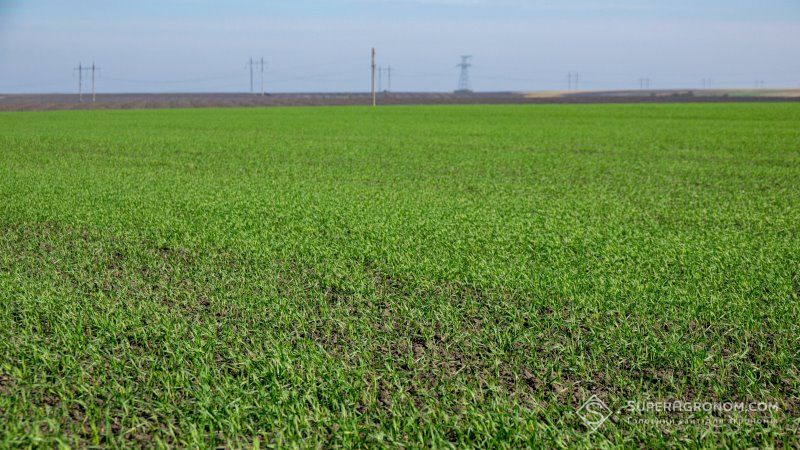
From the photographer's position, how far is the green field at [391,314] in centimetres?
319

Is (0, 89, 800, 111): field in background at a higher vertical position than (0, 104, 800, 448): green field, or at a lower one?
higher

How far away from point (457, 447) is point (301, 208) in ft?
20.1

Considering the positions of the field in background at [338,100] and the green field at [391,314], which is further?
the field in background at [338,100]

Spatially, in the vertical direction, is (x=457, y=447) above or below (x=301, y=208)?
below

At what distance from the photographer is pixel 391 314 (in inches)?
187

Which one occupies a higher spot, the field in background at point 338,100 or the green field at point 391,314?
the field in background at point 338,100

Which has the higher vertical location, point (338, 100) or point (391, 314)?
point (338, 100)

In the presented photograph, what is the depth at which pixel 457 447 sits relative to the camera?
9.73 feet

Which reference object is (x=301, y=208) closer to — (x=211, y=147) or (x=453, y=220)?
(x=453, y=220)

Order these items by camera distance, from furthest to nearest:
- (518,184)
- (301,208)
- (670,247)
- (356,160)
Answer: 1. (356,160)
2. (518,184)
3. (301,208)
4. (670,247)

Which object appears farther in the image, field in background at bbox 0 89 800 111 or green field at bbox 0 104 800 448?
field in background at bbox 0 89 800 111

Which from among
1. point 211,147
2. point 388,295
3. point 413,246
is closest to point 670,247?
point 413,246

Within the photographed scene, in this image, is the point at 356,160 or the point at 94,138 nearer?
the point at 356,160

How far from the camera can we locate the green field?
319 cm
